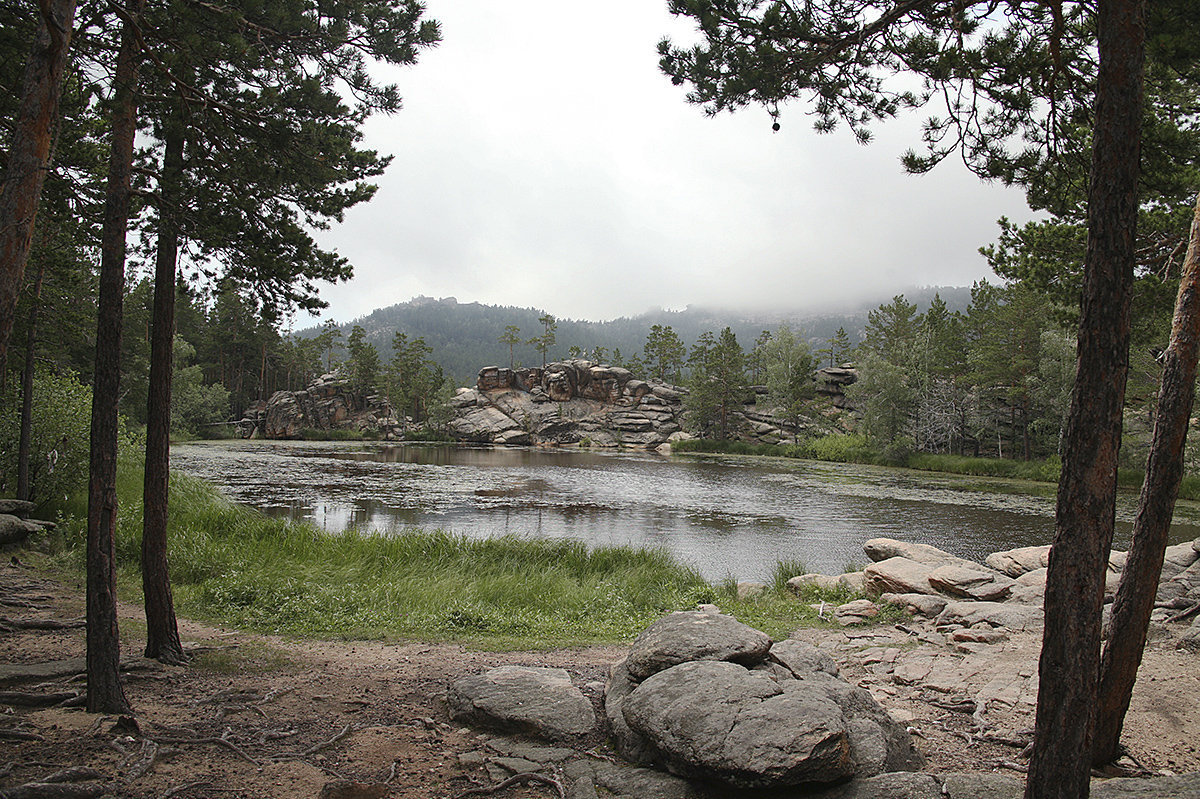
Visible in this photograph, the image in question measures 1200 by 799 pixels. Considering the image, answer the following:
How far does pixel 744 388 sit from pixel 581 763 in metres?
62.4

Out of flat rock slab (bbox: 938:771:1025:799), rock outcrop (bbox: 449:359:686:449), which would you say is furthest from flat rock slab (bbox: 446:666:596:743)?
rock outcrop (bbox: 449:359:686:449)

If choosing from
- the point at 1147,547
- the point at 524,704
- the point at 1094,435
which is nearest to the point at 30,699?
the point at 524,704

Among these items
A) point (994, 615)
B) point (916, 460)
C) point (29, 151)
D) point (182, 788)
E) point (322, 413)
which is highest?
point (29, 151)

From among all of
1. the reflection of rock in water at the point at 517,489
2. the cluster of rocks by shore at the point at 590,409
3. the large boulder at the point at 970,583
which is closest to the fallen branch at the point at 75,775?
the large boulder at the point at 970,583

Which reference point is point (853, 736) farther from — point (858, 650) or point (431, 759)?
point (858, 650)

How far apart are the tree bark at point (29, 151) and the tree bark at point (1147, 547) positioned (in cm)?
749

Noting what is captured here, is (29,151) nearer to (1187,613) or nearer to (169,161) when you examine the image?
(169,161)

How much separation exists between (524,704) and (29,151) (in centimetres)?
515

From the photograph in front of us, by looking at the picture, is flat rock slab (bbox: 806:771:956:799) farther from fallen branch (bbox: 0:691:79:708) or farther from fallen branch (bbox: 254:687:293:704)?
fallen branch (bbox: 0:691:79:708)

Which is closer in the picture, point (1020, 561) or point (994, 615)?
point (994, 615)

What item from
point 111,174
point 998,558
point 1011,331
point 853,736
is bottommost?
point 998,558

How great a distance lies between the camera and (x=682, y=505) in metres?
24.4

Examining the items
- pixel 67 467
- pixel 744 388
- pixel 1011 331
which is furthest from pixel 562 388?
pixel 67 467

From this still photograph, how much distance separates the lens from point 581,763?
14.6ft
